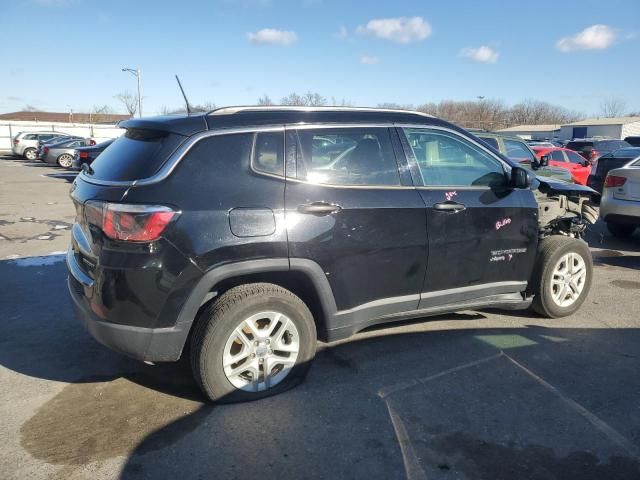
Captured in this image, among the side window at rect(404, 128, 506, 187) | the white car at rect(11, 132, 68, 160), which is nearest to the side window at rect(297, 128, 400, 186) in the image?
the side window at rect(404, 128, 506, 187)

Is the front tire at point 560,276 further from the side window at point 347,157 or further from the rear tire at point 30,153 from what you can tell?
the rear tire at point 30,153

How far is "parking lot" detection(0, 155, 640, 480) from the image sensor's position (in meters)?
2.69

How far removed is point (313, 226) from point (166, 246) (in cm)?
92

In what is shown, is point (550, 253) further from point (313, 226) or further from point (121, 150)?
point (121, 150)

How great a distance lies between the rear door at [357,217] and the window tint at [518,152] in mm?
6721

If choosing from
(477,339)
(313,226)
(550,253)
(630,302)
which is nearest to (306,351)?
(313,226)

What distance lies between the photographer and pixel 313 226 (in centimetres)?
326

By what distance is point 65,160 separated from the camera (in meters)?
23.4

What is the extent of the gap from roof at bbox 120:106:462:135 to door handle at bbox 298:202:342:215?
1.92 feet

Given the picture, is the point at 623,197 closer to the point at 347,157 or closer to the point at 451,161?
the point at 451,161

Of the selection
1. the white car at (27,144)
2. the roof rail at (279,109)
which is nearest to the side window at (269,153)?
the roof rail at (279,109)

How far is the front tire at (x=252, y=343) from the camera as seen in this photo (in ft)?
10.2

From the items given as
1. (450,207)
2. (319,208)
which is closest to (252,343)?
(319,208)

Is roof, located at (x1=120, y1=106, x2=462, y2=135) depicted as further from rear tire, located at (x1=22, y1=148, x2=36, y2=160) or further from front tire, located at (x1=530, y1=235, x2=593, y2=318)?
rear tire, located at (x1=22, y1=148, x2=36, y2=160)
